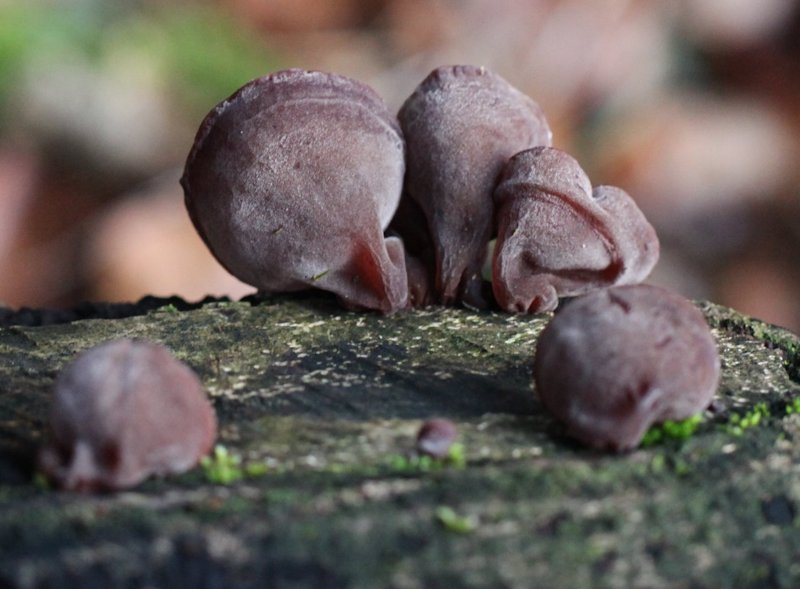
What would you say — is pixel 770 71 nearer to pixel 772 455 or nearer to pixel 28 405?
pixel 772 455

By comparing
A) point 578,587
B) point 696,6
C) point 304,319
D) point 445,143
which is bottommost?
point 578,587

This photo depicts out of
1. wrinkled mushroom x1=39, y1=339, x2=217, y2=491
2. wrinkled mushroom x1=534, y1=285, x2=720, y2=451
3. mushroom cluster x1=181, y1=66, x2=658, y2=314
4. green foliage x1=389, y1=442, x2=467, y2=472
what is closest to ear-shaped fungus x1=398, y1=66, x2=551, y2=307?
mushroom cluster x1=181, y1=66, x2=658, y2=314

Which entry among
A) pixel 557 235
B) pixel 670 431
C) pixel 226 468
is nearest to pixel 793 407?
pixel 670 431

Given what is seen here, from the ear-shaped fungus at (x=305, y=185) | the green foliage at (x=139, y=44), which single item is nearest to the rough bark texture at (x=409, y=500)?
the ear-shaped fungus at (x=305, y=185)

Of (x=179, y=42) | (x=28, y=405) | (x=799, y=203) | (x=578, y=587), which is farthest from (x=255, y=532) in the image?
(x=799, y=203)

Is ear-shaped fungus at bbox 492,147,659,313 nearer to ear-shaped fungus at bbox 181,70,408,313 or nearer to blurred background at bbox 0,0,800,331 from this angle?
ear-shaped fungus at bbox 181,70,408,313

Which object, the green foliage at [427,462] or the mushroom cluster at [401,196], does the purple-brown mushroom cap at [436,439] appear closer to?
the green foliage at [427,462]
